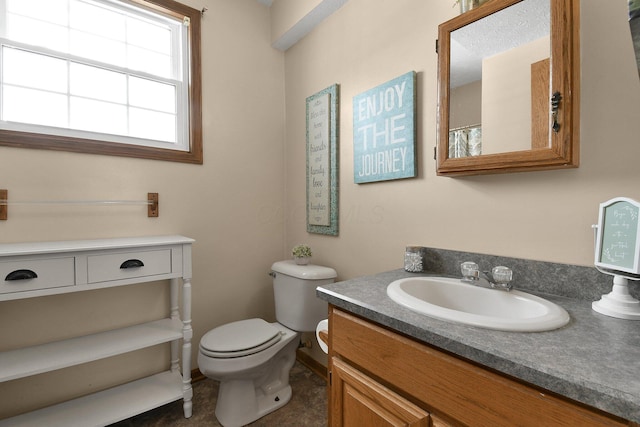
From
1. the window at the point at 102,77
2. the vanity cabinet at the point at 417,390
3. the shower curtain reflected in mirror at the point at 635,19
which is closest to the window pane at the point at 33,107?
the window at the point at 102,77

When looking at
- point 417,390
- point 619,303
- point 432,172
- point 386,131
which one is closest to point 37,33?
point 386,131

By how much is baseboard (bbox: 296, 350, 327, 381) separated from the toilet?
0.28 m

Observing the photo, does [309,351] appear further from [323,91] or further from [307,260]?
[323,91]

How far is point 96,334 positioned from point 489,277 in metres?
2.04

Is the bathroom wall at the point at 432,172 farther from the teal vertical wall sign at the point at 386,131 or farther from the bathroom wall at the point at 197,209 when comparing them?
the bathroom wall at the point at 197,209

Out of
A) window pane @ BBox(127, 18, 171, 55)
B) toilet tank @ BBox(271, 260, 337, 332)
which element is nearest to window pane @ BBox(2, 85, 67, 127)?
window pane @ BBox(127, 18, 171, 55)

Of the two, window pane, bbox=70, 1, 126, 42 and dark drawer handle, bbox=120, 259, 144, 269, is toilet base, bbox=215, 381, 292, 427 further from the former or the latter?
window pane, bbox=70, 1, 126, 42

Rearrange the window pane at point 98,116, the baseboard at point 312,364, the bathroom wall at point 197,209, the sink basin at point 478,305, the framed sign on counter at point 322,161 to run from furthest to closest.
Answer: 1. the baseboard at point 312,364
2. the framed sign on counter at point 322,161
3. the window pane at point 98,116
4. the bathroom wall at point 197,209
5. the sink basin at point 478,305

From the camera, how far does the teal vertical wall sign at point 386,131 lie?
1.47 m

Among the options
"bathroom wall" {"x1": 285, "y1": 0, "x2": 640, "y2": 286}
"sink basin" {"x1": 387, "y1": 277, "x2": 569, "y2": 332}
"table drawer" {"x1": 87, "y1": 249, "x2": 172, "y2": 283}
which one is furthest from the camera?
"table drawer" {"x1": 87, "y1": 249, "x2": 172, "y2": 283}

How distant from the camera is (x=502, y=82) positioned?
1.09 m

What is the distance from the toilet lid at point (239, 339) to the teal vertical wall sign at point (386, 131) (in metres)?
1.04

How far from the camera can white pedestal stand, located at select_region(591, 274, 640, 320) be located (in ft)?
2.60

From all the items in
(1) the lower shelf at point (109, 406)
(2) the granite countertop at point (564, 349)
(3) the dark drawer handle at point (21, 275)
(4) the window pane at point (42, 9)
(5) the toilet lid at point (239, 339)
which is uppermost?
(4) the window pane at point (42, 9)
